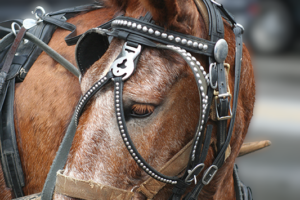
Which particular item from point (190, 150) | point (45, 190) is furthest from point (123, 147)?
point (45, 190)

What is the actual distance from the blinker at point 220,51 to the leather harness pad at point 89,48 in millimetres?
582

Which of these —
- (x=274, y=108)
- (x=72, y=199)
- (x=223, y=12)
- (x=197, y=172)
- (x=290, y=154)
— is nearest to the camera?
(x=72, y=199)

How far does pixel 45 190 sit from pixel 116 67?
66 centimetres

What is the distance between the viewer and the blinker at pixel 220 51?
1.68m

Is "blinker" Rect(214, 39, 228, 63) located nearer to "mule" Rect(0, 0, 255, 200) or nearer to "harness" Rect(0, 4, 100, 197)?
"mule" Rect(0, 0, 255, 200)

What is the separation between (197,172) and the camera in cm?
172

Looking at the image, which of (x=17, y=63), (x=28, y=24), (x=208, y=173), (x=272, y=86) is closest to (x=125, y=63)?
(x=208, y=173)

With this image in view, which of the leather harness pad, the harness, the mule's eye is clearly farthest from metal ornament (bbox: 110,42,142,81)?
the harness

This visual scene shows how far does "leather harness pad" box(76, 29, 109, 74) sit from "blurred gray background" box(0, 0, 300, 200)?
694mm

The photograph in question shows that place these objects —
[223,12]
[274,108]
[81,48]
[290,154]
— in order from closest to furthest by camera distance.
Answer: [81,48] → [223,12] → [290,154] → [274,108]

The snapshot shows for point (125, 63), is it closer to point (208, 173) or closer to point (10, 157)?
point (208, 173)

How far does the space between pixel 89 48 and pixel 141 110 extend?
54 cm

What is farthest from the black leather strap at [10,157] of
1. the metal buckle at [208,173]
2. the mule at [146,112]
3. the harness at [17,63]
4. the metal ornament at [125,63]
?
the metal buckle at [208,173]

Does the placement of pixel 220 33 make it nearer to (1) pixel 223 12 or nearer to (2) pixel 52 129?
(1) pixel 223 12
